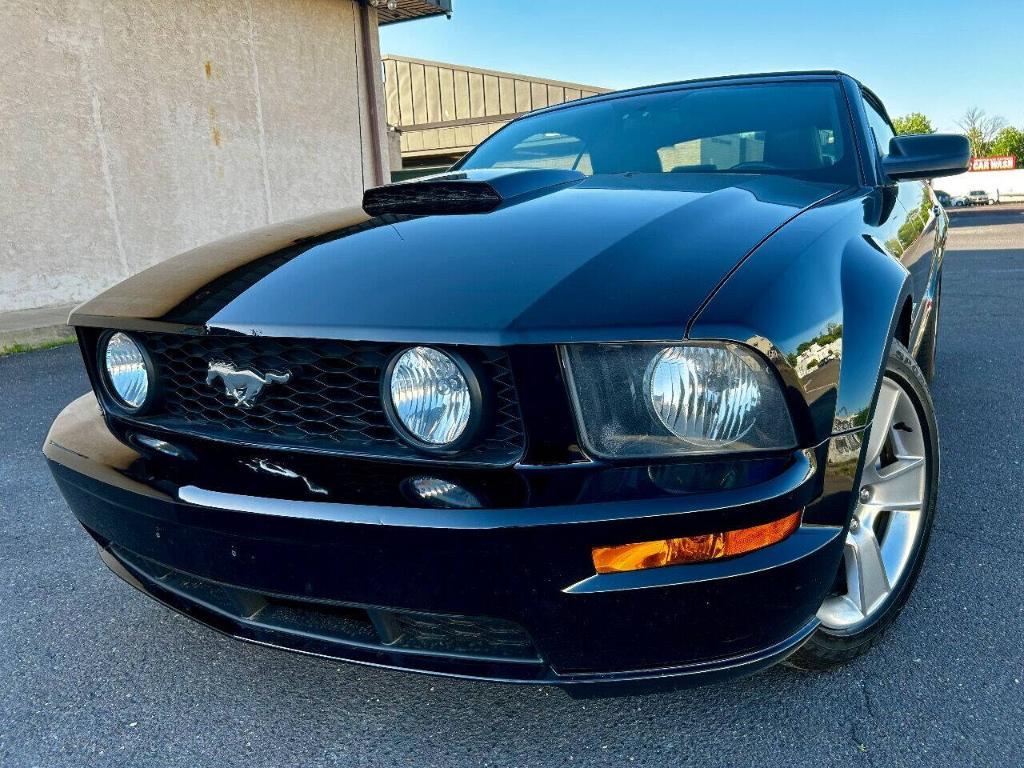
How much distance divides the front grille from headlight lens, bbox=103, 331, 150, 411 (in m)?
0.12

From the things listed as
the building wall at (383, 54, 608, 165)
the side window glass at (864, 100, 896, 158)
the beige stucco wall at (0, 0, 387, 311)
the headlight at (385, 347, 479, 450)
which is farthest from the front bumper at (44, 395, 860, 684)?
the building wall at (383, 54, 608, 165)

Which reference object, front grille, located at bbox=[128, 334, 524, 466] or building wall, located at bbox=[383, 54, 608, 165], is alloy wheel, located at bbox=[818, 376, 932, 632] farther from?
building wall, located at bbox=[383, 54, 608, 165]

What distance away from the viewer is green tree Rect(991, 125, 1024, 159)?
64.6 meters

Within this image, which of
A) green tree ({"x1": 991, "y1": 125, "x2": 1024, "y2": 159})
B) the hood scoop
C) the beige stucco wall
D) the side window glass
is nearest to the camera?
the hood scoop

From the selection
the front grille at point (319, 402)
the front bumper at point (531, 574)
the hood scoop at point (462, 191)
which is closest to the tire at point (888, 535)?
the front bumper at point (531, 574)

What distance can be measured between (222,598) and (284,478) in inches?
14.0

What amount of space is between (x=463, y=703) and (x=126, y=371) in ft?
3.15

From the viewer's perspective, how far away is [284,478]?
132cm

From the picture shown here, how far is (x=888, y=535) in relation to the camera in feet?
5.71

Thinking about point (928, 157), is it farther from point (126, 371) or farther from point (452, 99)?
point (452, 99)

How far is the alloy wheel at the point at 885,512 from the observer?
5.24ft

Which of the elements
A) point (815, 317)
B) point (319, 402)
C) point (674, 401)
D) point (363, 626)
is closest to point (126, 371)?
point (319, 402)

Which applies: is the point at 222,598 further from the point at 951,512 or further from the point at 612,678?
the point at 951,512

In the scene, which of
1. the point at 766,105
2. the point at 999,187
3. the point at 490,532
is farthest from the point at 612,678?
the point at 999,187
